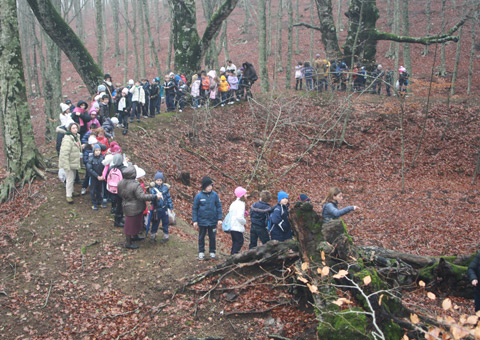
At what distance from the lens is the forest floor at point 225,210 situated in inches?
252

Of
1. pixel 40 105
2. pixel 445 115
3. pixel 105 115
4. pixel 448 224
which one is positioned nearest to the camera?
pixel 448 224

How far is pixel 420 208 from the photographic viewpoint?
13.4 metres

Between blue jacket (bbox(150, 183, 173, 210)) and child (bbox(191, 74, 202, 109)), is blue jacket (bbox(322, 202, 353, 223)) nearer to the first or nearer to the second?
blue jacket (bbox(150, 183, 173, 210))

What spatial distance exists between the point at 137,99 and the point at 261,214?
8671mm

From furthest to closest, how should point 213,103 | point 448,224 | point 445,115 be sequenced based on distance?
point 445,115 < point 213,103 < point 448,224

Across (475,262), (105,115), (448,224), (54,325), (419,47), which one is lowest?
(448,224)

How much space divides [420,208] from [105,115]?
11.3m

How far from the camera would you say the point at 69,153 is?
9.45 metres

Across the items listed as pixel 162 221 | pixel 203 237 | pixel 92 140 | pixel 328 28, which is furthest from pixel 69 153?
pixel 328 28

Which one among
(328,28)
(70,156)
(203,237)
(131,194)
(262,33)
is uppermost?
(328,28)

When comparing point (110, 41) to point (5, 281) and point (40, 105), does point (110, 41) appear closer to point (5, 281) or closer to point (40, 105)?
point (40, 105)

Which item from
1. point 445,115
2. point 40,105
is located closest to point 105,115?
point 445,115

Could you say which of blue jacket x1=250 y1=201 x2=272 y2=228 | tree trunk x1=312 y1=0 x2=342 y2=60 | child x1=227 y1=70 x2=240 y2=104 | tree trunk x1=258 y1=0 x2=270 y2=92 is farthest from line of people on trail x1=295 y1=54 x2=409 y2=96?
blue jacket x1=250 y1=201 x2=272 y2=228

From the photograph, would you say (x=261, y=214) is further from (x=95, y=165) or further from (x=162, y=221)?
(x=95, y=165)
